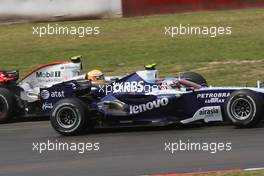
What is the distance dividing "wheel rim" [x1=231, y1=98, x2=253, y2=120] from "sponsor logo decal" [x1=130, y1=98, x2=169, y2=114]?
3.31 ft

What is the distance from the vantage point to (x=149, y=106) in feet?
33.8

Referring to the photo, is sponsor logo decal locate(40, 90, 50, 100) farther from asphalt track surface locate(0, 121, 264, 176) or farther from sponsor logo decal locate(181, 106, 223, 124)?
sponsor logo decal locate(181, 106, 223, 124)

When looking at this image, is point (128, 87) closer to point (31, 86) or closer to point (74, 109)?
point (74, 109)

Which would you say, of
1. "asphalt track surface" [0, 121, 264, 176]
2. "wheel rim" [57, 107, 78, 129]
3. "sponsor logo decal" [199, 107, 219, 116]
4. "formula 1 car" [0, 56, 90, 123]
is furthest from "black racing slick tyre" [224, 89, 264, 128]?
"formula 1 car" [0, 56, 90, 123]

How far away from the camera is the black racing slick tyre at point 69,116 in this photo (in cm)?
1041

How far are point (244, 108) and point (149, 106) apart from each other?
140 cm

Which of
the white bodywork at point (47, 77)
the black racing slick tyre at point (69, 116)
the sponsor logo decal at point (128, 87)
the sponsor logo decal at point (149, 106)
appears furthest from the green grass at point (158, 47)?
the black racing slick tyre at point (69, 116)

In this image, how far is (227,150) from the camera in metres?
8.77

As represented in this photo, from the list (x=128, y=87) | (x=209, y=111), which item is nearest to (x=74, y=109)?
(x=128, y=87)

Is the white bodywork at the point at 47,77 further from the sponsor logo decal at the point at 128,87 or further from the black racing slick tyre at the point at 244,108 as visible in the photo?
the black racing slick tyre at the point at 244,108

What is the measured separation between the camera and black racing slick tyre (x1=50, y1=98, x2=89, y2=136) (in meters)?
10.4

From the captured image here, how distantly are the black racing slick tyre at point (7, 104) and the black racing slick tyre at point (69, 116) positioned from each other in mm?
1882


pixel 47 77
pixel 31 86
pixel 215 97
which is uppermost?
pixel 47 77

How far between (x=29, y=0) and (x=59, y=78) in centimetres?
952
